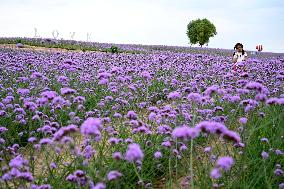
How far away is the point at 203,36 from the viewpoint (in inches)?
2106

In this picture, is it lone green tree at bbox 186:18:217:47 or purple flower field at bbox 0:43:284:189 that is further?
lone green tree at bbox 186:18:217:47

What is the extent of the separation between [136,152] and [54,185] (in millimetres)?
1755

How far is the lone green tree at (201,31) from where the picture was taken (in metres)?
53.1

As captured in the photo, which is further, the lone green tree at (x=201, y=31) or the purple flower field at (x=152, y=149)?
the lone green tree at (x=201, y=31)

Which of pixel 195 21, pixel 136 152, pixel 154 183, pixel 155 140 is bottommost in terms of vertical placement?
pixel 154 183

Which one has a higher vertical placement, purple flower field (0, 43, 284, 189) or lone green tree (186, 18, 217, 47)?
lone green tree (186, 18, 217, 47)

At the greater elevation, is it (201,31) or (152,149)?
(201,31)

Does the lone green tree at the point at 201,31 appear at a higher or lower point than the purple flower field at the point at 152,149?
higher

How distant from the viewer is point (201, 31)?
53312 millimetres

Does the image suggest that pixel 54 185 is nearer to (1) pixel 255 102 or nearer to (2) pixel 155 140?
(2) pixel 155 140

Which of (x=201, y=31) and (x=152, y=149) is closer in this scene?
(x=152, y=149)

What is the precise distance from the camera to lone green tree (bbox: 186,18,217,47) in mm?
53094

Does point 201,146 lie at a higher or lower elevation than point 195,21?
lower

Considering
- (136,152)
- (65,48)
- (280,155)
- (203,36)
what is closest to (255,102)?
(280,155)
